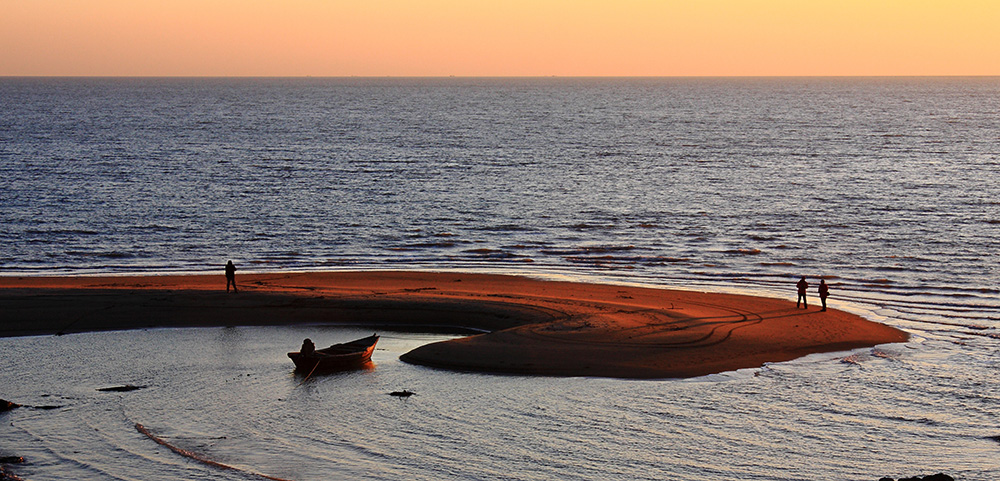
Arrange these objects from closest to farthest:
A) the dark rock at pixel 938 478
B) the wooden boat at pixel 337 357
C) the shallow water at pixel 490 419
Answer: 1. the dark rock at pixel 938 478
2. the shallow water at pixel 490 419
3. the wooden boat at pixel 337 357

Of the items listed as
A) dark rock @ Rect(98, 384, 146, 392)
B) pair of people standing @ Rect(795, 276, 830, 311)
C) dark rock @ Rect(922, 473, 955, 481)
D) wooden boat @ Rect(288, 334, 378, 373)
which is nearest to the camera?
dark rock @ Rect(922, 473, 955, 481)

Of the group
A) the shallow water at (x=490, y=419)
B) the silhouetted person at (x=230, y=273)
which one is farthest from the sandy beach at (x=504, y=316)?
the shallow water at (x=490, y=419)

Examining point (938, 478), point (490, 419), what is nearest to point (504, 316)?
point (490, 419)

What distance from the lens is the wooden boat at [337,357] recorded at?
27.2m

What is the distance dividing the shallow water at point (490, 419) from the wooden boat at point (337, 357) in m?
0.47

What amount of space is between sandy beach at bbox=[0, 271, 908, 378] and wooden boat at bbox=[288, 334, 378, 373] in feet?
4.62

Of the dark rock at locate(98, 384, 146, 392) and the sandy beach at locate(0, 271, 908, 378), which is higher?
the sandy beach at locate(0, 271, 908, 378)

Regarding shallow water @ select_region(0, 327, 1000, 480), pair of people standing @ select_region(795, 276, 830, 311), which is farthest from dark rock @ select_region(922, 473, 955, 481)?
pair of people standing @ select_region(795, 276, 830, 311)

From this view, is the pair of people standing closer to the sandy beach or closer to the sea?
the sandy beach

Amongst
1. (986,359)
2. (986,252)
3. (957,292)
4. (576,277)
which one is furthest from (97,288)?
(986,252)

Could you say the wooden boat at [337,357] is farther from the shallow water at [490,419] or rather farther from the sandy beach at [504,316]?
the sandy beach at [504,316]

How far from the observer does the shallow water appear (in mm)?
20125

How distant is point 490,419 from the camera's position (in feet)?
75.9

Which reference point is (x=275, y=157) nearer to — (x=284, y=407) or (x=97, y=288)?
(x=97, y=288)
